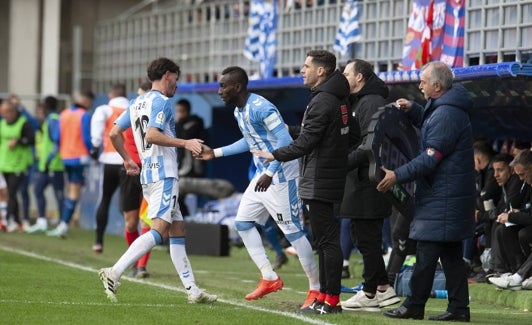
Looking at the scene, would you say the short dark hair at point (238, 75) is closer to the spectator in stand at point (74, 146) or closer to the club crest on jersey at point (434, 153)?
the club crest on jersey at point (434, 153)

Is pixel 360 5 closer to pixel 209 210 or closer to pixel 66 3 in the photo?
pixel 209 210

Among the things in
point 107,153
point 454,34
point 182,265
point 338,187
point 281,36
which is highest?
point 281,36

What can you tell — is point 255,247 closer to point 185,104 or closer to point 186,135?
point 186,135

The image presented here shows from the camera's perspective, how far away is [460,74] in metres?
13.5

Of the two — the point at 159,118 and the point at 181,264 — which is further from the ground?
the point at 159,118

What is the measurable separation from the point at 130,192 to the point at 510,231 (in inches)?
166

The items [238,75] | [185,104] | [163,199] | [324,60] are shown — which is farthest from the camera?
[185,104]

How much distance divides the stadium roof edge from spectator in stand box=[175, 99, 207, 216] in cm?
53

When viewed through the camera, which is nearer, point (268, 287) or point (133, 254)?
point (133, 254)

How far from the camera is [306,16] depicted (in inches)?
758

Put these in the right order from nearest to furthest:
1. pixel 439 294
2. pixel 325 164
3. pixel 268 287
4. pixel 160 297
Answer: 1. pixel 325 164
2. pixel 268 287
3. pixel 160 297
4. pixel 439 294

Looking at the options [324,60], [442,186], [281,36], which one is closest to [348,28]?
[281,36]

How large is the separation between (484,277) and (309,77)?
3.97m

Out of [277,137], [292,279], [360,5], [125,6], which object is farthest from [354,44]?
[125,6]
